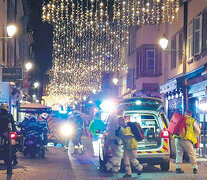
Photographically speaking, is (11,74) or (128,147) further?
(11,74)

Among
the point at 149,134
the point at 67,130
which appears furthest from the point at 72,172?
the point at 67,130

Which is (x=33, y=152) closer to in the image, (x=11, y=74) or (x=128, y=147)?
(x=128, y=147)

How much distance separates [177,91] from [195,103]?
206cm

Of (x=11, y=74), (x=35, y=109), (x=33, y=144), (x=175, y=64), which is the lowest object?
(x=33, y=144)

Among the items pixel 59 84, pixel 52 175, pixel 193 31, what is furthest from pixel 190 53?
pixel 59 84

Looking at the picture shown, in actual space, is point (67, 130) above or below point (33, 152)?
above

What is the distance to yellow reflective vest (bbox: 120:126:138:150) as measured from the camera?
36.6 ft

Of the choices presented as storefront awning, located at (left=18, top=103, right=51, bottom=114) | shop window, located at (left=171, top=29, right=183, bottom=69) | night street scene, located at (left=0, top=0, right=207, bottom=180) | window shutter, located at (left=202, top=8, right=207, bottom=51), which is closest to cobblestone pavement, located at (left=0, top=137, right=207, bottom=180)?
night street scene, located at (left=0, top=0, right=207, bottom=180)

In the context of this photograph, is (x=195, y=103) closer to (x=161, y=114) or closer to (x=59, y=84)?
(x=161, y=114)

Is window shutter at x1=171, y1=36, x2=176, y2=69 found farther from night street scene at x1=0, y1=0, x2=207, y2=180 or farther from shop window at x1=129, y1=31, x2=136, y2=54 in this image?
shop window at x1=129, y1=31, x2=136, y2=54

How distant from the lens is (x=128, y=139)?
1116 centimetres

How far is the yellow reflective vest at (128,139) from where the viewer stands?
11.1 m

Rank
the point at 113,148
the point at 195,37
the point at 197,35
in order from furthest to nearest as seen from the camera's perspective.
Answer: the point at 195,37 < the point at 197,35 < the point at 113,148

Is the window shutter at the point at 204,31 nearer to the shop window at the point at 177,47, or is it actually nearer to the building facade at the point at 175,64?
the building facade at the point at 175,64
